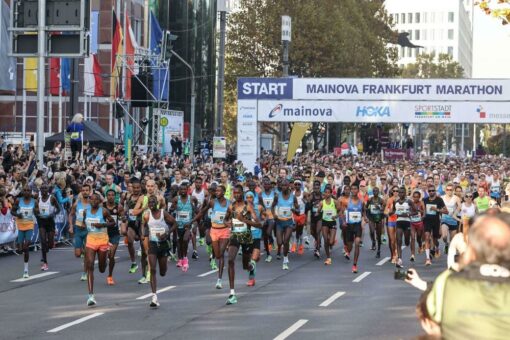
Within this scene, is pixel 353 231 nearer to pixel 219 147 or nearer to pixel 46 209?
pixel 46 209

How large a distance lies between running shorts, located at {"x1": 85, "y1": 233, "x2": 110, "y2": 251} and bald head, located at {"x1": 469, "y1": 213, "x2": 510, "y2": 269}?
40.8 ft

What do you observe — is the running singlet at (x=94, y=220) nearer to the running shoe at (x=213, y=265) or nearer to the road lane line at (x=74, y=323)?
the road lane line at (x=74, y=323)

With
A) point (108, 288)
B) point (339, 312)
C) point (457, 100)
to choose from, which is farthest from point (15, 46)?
point (457, 100)

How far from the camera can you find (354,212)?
23172 mm

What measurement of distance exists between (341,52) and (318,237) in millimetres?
49066

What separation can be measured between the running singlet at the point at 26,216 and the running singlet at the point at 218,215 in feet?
14.6

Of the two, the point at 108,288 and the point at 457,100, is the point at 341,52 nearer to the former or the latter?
the point at 457,100

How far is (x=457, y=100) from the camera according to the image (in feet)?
133

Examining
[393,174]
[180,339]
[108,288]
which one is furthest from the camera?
[393,174]

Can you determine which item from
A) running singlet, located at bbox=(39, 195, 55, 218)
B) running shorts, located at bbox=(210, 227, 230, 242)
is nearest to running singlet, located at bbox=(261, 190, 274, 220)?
running singlet, located at bbox=(39, 195, 55, 218)

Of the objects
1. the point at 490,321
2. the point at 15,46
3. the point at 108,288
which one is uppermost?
the point at 15,46

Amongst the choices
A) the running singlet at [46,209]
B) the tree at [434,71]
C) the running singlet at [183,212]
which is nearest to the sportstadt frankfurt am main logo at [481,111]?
the running singlet at [183,212]

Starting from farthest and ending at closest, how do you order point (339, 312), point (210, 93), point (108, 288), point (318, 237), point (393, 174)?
point (210, 93), point (393, 174), point (318, 237), point (108, 288), point (339, 312)

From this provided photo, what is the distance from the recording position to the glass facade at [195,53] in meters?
80.1
